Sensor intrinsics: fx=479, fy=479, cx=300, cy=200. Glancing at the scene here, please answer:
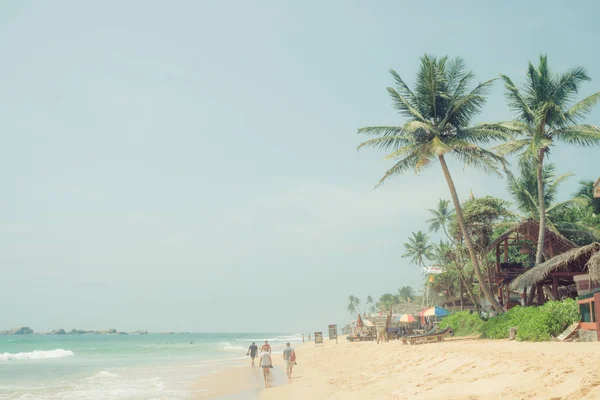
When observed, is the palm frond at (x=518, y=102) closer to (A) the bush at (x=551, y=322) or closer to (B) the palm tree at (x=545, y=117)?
(B) the palm tree at (x=545, y=117)

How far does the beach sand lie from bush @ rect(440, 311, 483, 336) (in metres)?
6.20

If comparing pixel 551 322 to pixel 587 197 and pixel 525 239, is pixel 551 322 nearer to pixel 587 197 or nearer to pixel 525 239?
pixel 525 239

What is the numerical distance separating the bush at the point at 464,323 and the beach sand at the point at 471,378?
6.20m

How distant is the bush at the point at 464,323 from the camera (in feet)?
71.5

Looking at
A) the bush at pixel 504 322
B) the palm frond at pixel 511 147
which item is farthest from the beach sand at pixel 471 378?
the palm frond at pixel 511 147

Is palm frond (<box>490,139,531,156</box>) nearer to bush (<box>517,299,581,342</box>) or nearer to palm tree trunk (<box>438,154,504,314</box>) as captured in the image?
palm tree trunk (<box>438,154,504,314</box>)

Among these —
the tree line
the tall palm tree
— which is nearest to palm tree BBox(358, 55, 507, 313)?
the tree line

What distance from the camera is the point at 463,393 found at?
9.12 meters

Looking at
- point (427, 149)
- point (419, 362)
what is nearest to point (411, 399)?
point (419, 362)

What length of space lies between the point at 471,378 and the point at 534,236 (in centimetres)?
1835

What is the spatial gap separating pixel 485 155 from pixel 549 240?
24.8ft

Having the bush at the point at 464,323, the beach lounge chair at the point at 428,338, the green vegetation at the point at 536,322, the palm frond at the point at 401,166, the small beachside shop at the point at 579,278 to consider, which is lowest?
the beach lounge chair at the point at 428,338

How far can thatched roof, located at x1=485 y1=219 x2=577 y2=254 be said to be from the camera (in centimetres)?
2512

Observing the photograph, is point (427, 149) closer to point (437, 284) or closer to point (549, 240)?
point (549, 240)
